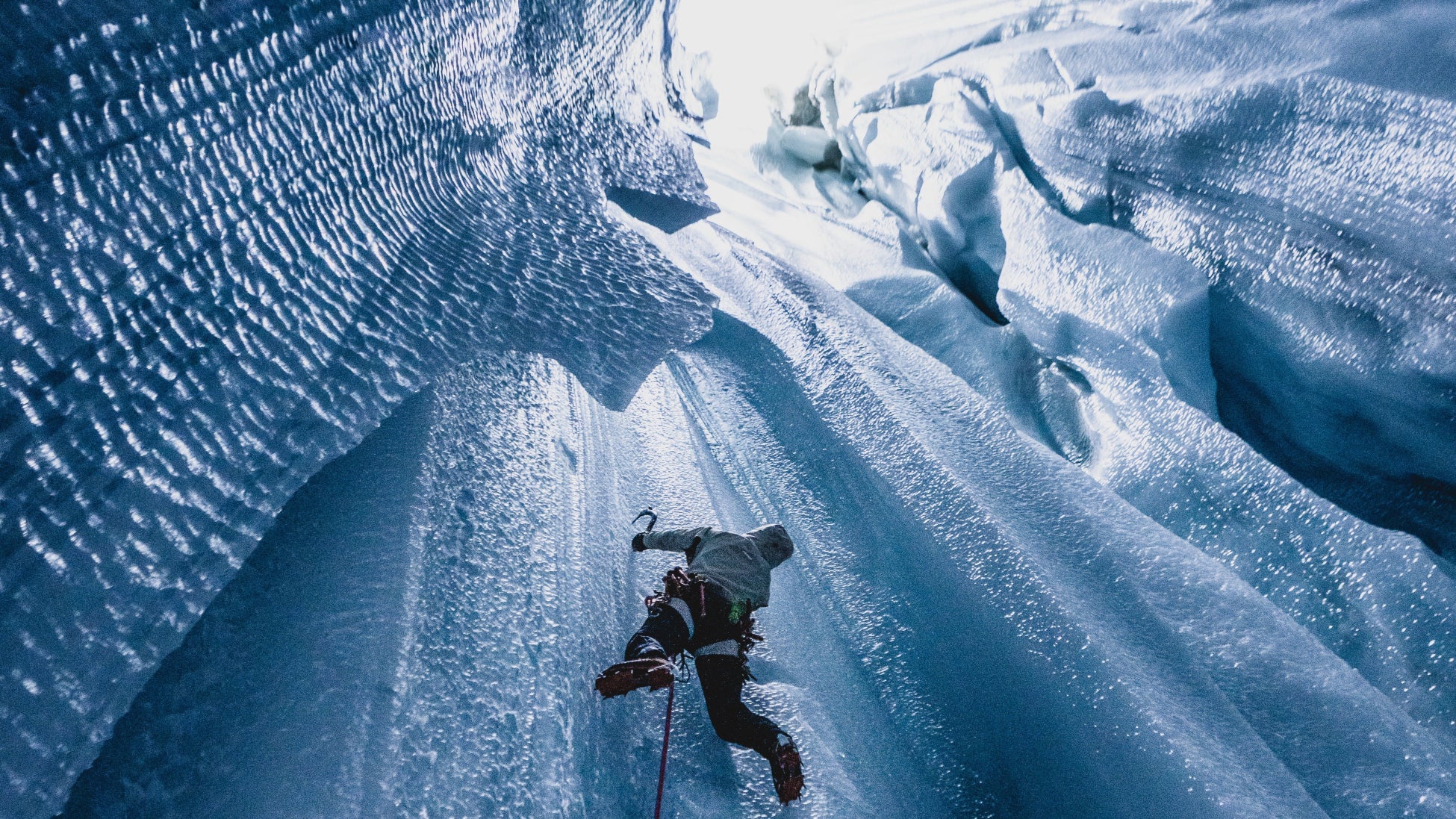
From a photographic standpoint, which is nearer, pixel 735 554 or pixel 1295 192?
pixel 735 554

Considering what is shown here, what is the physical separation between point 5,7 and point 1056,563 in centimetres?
204

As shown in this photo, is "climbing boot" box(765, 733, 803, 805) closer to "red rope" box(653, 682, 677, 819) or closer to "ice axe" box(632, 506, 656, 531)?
"red rope" box(653, 682, 677, 819)

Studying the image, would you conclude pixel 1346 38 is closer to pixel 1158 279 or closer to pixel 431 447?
pixel 1158 279

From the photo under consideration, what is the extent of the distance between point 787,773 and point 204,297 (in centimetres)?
129

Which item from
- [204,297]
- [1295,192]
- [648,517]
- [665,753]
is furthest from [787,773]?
[1295,192]

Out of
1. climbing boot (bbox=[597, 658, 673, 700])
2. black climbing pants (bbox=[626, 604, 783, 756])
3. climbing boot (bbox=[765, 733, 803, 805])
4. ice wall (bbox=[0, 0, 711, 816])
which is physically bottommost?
climbing boot (bbox=[765, 733, 803, 805])

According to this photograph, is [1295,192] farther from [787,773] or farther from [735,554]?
[787,773]

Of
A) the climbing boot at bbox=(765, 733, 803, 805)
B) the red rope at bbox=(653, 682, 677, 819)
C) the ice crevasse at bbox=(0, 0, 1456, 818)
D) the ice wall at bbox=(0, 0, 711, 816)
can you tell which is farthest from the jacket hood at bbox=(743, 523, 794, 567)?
the ice wall at bbox=(0, 0, 711, 816)

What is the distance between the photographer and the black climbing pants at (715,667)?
1.14 metres

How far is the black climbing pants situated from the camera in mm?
1136

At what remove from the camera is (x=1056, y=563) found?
155 cm

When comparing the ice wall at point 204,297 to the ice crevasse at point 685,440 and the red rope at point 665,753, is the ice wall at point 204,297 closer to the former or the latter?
→ the ice crevasse at point 685,440

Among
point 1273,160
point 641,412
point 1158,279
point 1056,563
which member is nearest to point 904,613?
point 1056,563

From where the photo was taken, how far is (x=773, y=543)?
1.50 metres
